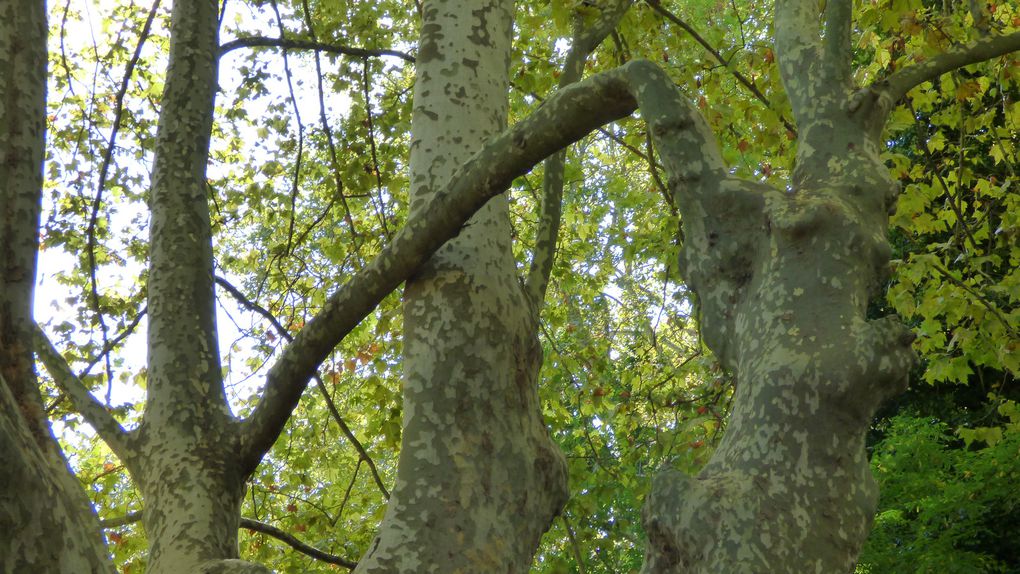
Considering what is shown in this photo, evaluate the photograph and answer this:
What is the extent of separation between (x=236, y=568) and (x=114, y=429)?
74 cm

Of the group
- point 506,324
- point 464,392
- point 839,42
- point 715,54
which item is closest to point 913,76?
point 839,42

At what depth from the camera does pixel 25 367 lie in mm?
1903

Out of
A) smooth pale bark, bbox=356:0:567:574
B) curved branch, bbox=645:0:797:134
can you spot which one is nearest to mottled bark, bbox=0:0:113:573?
smooth pale bark, bbox=356:0:567:574

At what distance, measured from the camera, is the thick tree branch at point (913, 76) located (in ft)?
8.92

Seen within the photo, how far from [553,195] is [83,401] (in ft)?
5.51

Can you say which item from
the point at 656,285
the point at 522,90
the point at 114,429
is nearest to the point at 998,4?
the point at 522,90

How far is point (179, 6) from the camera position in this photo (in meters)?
3.57

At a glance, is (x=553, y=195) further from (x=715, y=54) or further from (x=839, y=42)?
(x=715, y=54)

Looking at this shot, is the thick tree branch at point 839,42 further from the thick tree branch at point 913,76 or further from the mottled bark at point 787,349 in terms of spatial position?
the mottled bark at point 787,349

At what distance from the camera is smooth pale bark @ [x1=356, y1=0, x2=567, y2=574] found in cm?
225

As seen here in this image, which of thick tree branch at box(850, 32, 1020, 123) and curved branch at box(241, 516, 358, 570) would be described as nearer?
thick tree branch at box(850, 32, 1020, 123)

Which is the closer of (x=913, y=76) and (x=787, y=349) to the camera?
(x=787, y=349)

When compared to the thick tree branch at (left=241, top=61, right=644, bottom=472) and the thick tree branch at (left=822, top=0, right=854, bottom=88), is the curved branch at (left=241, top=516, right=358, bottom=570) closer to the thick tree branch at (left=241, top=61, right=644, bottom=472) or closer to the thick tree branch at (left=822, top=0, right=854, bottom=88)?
the thick tree branch at (left=241, top=61, right=644, bottom=472)

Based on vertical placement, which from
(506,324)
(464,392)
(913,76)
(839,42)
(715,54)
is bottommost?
(464,392)
